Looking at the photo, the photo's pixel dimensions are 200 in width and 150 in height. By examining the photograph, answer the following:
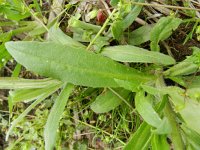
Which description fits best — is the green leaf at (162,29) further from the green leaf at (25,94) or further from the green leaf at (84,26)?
the green leaf at (25,94)

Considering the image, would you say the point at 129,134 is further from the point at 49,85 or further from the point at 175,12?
the point at 175,12

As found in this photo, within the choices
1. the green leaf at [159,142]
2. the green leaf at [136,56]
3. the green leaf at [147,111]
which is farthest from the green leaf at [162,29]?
the green leaf at [159,142]

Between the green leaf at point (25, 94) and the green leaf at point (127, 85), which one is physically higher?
the green leaf at point (127, 85)

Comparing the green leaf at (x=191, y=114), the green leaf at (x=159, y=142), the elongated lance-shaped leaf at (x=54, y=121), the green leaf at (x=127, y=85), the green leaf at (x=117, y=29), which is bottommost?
the elongated lance-shaped leaf at (x=54, y=121)

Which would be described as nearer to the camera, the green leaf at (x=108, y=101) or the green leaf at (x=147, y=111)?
the green leaf at (x=147, y=111)

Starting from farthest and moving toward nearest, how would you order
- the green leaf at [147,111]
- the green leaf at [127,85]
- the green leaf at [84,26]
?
the green leaf at [84,26]
the green leaf at [127,85]
the green leaf at [147,111]

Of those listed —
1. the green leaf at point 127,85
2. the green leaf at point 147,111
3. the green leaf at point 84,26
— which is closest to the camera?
the green leaf at point 147,111

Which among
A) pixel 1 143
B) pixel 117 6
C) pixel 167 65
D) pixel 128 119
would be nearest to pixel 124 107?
pixel 128 119

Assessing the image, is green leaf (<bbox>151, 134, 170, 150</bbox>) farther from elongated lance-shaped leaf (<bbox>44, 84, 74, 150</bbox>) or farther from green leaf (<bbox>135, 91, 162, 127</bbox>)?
elongated lance-shaped leaf (<bbox>44, 84, 74, 150</bbox>)
